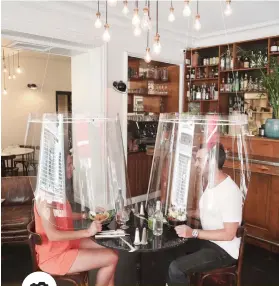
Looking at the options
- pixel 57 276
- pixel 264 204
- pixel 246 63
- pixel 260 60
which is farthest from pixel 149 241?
pixel 246 63

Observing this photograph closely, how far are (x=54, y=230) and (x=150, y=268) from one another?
4.48 feet

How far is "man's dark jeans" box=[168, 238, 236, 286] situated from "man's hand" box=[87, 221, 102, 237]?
508mm

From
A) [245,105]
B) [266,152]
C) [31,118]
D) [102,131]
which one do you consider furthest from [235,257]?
[245,105]

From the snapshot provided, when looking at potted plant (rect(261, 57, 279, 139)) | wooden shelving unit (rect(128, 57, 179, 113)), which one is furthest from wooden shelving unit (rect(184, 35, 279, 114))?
potted plant (rect(261, 57, 279, 139))

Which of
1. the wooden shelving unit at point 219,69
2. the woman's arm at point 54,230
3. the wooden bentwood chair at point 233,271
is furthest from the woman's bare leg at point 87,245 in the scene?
the wooden shelving unit at point 219,69

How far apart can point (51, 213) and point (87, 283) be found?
539 mm

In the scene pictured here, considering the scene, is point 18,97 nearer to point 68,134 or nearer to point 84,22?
point 84,22

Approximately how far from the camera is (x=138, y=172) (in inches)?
199

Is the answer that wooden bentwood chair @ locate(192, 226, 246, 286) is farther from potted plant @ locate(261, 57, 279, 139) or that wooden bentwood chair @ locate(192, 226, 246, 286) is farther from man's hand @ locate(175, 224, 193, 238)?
potted plant @ locate(261, 57, 279, 139)

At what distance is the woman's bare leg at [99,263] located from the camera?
1.76 m

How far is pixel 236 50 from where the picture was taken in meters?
4.92

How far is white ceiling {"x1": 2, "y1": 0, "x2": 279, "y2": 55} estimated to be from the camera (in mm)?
3301

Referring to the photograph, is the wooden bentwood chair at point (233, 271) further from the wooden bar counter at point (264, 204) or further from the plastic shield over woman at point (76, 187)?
the wooden bar counter at point (264, 204)

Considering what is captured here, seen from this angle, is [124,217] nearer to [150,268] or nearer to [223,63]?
[150,268]
